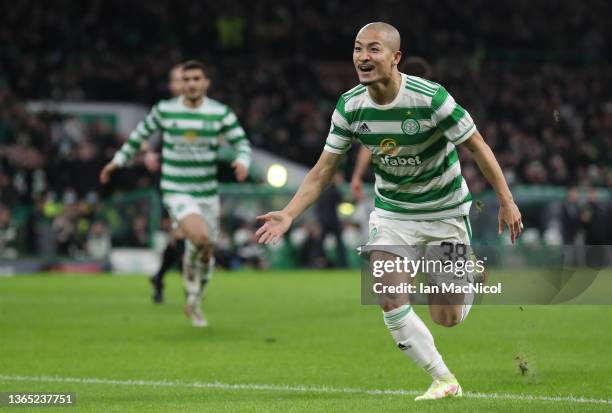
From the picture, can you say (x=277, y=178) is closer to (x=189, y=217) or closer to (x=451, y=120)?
(x=189, y=217)

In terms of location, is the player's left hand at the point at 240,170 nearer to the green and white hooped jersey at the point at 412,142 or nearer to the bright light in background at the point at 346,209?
the green and white hooped jersey at the point at 412,142

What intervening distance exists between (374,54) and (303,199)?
38.9 inches

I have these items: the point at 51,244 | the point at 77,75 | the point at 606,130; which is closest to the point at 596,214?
the point at 606,130

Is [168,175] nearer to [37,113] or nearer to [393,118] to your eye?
[393,118]

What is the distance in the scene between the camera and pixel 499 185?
7.11m

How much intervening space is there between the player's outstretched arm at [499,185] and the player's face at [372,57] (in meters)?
0.68

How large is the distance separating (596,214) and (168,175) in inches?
611

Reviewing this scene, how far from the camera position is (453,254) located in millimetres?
7863

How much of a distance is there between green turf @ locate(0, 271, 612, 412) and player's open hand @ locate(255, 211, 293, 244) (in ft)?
3.48

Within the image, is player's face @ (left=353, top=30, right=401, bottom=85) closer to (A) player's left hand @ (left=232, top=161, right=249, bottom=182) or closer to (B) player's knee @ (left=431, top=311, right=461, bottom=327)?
(B) player's knee @ (left=431, top=311, right=461, bottom=327)

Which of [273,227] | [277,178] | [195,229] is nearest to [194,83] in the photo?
[195,229]

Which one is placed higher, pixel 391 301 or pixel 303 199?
pixel 303 199

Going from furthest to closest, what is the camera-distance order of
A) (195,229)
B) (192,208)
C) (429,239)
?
(192,208)
(195,229)
(429,239)

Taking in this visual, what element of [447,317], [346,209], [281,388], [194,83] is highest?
[194,83]
